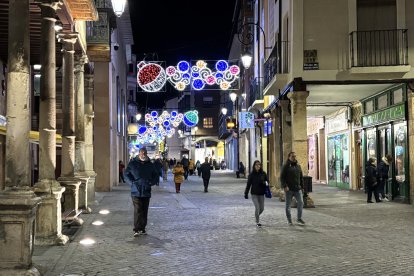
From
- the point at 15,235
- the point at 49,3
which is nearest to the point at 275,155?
the point at 49,3

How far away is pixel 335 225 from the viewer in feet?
43.7

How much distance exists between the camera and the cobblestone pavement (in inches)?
333

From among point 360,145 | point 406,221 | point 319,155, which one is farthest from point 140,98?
point 406,221

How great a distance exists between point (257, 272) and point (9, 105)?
425 centimetres

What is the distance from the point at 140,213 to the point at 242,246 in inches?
104

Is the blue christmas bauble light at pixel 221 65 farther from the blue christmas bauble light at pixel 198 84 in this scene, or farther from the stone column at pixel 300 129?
the stone column at pixel 300 129

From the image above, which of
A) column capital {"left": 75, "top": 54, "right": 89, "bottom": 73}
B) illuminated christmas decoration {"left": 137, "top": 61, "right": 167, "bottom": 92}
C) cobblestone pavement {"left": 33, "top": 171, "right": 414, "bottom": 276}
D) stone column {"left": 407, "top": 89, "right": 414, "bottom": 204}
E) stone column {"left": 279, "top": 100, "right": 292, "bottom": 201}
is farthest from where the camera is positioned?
illuminated christmas decoration {"left": 137, "top": 61, "right": 167, "bottom": 92}

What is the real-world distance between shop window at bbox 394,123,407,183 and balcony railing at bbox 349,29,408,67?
7.71 feet

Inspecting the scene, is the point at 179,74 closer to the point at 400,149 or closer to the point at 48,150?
the point at 400,149

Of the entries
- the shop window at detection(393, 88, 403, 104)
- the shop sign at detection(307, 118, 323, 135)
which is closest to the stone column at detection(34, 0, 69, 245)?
the shop window at detection(393, 88, 403, 104)

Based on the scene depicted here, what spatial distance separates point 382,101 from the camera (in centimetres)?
2103

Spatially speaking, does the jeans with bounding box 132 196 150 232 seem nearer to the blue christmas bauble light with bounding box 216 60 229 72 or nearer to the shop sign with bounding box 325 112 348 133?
the shop sign with bounding box 325 112 348 133

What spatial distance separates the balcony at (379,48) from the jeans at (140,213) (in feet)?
29.0

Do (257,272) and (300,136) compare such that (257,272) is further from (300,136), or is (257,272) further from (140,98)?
(140,98)
